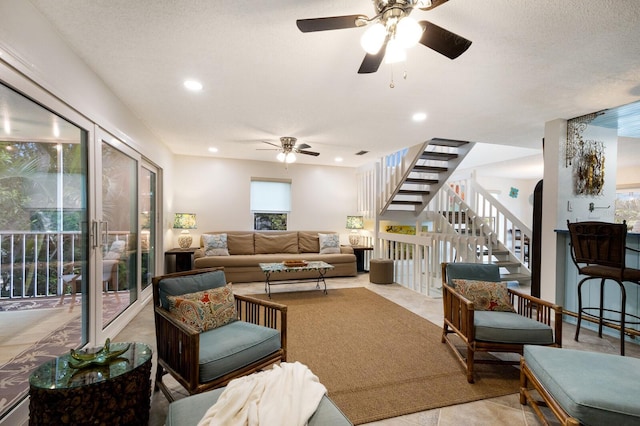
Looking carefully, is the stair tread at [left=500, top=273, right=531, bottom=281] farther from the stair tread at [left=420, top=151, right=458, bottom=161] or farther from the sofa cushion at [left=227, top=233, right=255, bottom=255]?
the sofa cushion at [left=227, top=233, right=255, bottom=255]

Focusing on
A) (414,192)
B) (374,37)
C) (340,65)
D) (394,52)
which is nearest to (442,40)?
(394,52)

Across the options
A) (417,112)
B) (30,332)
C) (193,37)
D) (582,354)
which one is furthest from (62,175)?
(582,354)

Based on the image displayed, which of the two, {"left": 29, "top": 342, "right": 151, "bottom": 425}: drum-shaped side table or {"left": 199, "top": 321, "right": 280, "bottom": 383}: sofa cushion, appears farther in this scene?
{"left": 199, "top": 321, "right": 280, "bottom": 383}: sofa cushion

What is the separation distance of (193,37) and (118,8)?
435 millimetres

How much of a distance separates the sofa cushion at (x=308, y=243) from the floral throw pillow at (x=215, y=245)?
159cm

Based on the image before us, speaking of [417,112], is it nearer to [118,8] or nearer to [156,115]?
[118,8]

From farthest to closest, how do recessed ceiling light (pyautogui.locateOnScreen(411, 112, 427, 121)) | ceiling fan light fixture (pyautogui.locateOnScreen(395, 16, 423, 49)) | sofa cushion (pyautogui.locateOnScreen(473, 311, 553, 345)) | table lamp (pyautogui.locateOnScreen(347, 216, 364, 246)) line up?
table lamp (pyautogui.locateOnScreen(347, 216, 364, 246)) → recessed ceiling light (pyautogui.locateOnScreen(411, 112, 427, 121)) → sofa cushion (pyautogui.locateOnScreen(473, 311, 553, 345)) → ceiling fan light fixture (pyautogui.locateOnScreen(395, 16, 423, 49))

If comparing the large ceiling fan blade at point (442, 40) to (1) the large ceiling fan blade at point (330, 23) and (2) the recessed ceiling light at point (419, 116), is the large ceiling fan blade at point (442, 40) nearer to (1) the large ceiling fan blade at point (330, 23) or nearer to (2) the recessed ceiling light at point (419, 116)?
(1) the large ceiling fan blade at point (330, 23)

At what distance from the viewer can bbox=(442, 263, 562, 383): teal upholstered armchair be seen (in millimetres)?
2141

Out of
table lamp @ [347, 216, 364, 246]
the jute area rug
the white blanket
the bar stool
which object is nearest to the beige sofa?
table lamp @ [347, 216, 364, 246]

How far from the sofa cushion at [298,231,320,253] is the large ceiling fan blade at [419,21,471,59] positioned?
16.7ft

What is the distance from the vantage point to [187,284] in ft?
6.97

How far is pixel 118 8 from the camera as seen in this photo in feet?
5.74

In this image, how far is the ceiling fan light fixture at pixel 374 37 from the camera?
1484mm
